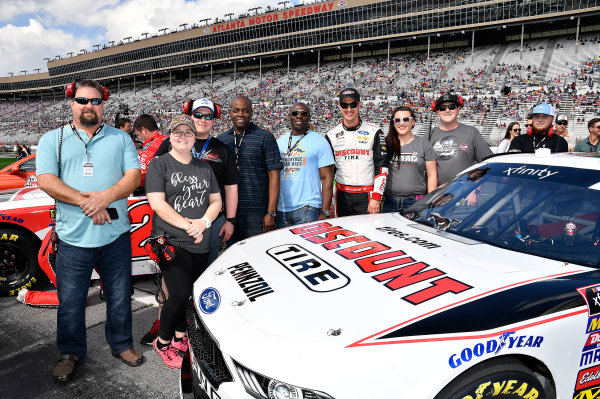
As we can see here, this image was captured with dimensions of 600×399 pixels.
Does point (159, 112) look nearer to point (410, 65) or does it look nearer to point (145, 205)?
point (410, 65)

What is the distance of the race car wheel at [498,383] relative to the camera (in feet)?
5.14

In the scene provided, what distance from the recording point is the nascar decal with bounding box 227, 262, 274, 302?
203cm

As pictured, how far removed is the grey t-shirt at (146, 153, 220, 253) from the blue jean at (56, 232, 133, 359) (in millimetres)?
399

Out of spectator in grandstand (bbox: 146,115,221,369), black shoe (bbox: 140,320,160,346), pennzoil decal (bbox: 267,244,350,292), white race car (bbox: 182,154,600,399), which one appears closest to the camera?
white race car (bbox: 182,154,600,399)

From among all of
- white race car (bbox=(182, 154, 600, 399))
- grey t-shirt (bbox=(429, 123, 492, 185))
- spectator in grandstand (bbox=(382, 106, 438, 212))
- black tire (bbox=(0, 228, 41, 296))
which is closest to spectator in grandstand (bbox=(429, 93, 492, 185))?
grey t-shirt (bbox=(429, 123, 492, 185))

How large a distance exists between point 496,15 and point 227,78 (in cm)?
3431

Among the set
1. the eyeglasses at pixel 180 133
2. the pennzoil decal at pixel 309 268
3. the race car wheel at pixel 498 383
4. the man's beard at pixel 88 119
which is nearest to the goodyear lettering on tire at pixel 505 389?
the race car wheel at pixel 498 383

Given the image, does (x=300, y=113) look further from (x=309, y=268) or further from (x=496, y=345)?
(x=496, y=345)

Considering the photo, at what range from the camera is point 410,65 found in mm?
44531

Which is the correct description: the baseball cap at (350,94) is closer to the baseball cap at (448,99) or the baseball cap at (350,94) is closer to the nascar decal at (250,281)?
the baseball cap at (448,99)

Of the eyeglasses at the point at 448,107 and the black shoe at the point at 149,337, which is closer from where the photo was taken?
the black shoe at the point at 149,337

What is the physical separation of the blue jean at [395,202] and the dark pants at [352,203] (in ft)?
0.62

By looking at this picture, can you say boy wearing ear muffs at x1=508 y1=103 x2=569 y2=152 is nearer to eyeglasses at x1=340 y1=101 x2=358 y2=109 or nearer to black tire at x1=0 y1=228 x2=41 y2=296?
eyeglasses at x1=340 y1=101 x2=358 y2=109

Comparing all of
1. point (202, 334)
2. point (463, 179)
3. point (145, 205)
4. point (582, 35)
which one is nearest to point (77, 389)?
point (202, 334)
